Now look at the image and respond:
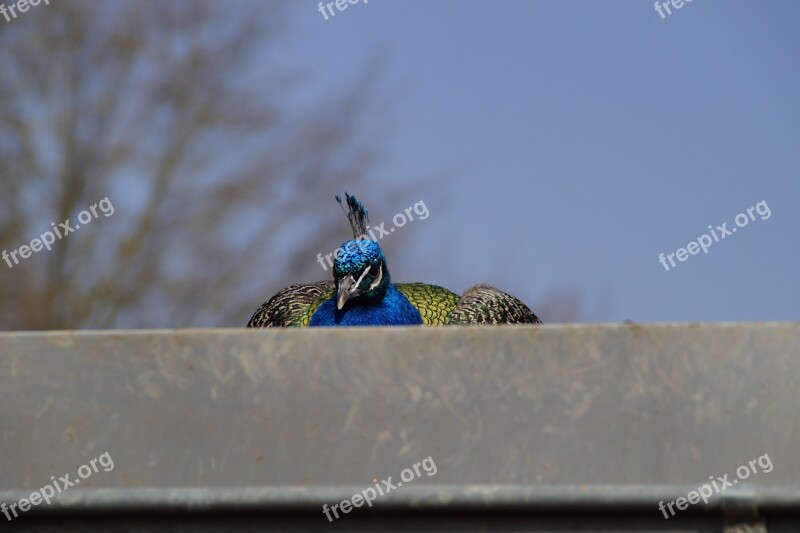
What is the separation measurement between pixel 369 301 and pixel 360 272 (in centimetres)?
14

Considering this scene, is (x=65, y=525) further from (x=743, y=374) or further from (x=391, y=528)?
(x=743, y=374)

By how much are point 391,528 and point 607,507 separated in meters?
0.45

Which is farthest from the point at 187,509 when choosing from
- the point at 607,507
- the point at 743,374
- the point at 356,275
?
the point at 356,275

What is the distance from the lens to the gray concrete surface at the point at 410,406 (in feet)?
9.24

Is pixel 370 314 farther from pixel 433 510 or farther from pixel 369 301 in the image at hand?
pixel 433 510

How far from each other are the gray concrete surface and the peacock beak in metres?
2.56

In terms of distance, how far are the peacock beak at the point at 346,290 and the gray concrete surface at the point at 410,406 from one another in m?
2.56

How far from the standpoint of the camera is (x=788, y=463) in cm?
281

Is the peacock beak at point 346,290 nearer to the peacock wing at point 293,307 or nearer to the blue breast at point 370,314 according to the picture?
the blue breast at point 370,314

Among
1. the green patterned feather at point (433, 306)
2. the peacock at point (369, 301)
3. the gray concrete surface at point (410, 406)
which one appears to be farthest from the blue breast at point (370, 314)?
the gray concrete surface at point (410, 406)

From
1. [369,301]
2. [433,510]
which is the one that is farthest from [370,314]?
[433,510]

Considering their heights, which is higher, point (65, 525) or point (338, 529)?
point (65, 525)

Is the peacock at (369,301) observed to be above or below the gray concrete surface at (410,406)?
above

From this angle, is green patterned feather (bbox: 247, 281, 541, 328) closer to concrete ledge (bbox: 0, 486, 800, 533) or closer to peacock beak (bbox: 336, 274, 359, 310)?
peacock beak (bbox: 336, 274, 359, 310)
